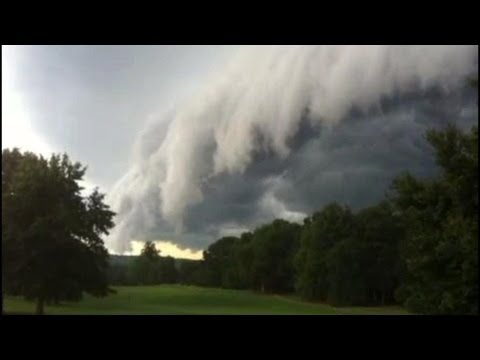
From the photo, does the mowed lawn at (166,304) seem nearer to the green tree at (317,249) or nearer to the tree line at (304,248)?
the tree line at (304,248)

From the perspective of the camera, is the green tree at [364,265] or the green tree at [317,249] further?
the green tree at [364,265]

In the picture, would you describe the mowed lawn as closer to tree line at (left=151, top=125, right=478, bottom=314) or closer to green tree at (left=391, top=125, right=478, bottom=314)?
tree line at (left=151, top=125, right=478, bottom=314)

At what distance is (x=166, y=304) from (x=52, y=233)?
2.15 meters

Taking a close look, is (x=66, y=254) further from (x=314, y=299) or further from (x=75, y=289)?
(x=314, y=299)

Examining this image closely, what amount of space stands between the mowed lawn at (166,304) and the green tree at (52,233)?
0.21 meters

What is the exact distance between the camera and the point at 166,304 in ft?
29.8

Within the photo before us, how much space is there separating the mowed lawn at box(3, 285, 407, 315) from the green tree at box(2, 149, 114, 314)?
21 cm

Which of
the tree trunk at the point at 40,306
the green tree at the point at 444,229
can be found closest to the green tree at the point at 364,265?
Result: the green tree at the point at 444,229

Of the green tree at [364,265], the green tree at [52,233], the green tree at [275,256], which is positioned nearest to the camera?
the green tree at [52,233]

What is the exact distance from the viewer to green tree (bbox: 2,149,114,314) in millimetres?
8148

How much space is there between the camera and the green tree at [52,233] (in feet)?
26.7
